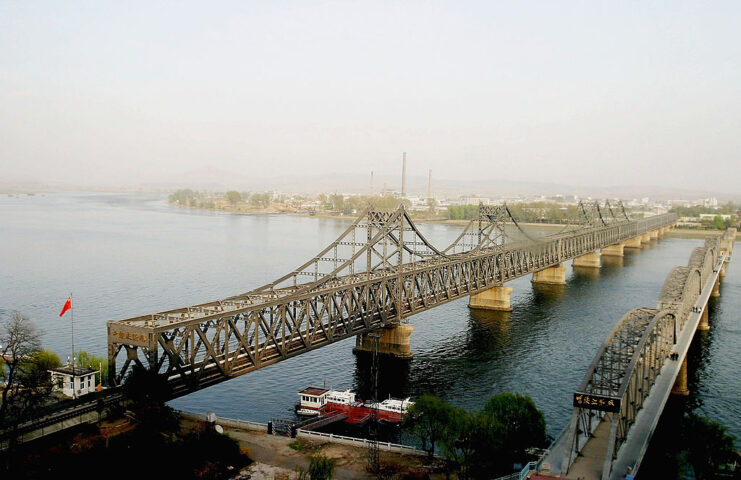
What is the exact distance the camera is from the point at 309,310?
160 ft

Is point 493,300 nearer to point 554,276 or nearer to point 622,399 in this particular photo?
point 554,276

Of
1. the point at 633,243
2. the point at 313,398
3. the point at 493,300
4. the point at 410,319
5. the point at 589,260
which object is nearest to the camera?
the point at 313,398

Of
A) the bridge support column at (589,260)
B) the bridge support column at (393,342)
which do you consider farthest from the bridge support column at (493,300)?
the bridge support column at (589,260)

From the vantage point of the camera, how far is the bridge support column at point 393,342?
55.5 m

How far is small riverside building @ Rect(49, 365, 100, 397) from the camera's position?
1329 inches

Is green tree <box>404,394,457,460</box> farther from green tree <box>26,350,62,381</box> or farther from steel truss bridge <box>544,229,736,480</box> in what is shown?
green tree <box>26,350,62,381</box>

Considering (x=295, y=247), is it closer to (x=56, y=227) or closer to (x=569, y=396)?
(x=56, y=227)

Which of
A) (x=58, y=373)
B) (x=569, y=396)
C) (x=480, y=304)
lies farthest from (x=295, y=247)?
(x=58, y=373)

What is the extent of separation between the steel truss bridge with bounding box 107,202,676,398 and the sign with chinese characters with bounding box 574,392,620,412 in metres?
17.8

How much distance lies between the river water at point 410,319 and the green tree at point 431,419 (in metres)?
10.4

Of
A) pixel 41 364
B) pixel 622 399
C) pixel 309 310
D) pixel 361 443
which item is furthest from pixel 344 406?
pixel 622 399

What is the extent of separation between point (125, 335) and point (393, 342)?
26.5m

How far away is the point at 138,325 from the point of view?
33688 millimetres

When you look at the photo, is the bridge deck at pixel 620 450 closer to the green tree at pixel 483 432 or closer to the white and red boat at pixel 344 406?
the green tree at pixel 483 432
